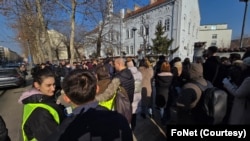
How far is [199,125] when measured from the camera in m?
3.10

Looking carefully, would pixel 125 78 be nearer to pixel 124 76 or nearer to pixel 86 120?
pixel 124 76

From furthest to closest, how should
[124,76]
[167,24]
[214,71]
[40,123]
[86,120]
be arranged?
1. [167,24]
2. [214,71]
3. [124,76]
4. [40,123]
5. [86,120]

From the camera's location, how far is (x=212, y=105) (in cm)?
297

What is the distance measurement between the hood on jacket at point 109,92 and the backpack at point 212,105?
1.45 meters

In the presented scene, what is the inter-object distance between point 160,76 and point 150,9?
33895mm

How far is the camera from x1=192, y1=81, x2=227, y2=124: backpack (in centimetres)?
297

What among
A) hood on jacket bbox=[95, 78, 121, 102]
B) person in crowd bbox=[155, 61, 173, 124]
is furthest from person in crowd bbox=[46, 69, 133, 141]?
person in crowd bbox=[155, 61, 173, 124]

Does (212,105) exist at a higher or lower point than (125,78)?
lower

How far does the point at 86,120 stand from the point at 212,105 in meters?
2.37

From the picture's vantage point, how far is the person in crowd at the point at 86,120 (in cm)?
122

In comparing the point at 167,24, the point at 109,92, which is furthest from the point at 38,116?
the point at 167,24

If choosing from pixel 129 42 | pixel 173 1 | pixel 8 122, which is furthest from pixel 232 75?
pixel 129 42

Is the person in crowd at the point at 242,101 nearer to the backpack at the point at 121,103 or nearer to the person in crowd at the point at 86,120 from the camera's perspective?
the backpack at the point at 121,103

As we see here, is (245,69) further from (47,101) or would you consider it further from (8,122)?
(8,122)
